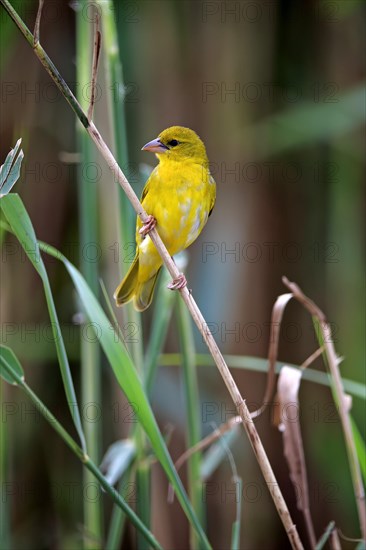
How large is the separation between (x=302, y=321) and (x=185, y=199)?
2.82 feet

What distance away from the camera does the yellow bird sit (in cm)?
181

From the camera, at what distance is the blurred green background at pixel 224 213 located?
229 cm

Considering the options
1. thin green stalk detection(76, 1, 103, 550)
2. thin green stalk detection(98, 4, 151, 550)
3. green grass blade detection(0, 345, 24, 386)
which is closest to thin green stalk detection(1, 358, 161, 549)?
green grass blade detection(0, 345, 24, 386)

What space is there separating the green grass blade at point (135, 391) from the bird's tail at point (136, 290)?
416mm

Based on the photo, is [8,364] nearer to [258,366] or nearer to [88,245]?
[88,245]

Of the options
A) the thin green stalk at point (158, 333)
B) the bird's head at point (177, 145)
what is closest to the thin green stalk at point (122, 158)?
the thin green stalk at point (158, 333)

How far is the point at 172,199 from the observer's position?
1.86 metres

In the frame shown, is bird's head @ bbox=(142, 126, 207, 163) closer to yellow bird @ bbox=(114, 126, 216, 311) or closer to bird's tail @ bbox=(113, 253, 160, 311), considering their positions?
yellow bird @ bbox=(114, 126, 216, 311)

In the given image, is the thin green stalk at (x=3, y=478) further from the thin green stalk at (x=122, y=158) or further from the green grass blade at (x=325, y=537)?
the green grass blade at (x=325, y=537)

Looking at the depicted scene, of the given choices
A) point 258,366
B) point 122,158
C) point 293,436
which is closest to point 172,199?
point 122,158

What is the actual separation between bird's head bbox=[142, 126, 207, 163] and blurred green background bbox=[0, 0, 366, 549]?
1.37ft

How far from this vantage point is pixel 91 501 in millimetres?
1757

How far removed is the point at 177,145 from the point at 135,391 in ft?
2.66

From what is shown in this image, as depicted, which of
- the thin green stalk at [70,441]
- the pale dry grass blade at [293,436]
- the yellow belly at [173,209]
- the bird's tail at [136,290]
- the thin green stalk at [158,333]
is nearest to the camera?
the thin green stalk at [70,441]
